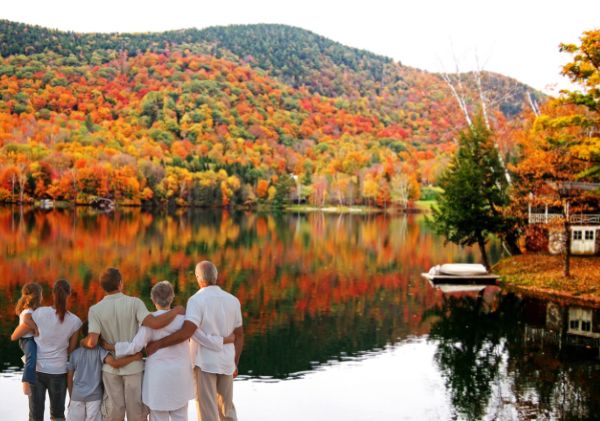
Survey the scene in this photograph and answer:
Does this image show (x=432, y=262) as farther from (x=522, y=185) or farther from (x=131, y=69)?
(x=131, y=69)

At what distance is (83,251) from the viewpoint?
1359 inches

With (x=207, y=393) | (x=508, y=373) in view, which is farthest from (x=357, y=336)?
(x=207, y=393)

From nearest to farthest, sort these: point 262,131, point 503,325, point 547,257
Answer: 1. point 503,325
2. point 547,257
3. point 262,131

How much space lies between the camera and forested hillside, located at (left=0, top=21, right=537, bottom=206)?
105125mm

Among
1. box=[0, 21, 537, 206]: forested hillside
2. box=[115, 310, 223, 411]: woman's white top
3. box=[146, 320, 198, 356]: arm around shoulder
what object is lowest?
box=[115, 310, 223, 411]: woman's white top

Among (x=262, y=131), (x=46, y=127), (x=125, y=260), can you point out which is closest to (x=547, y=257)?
(x=125, y=260)

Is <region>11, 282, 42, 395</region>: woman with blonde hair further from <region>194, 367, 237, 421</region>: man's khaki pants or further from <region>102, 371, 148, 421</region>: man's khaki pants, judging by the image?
<region>194, 367, 237, 421</region>: man's khaki pants

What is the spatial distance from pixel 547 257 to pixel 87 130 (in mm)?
103640

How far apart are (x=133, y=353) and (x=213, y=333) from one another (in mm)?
825

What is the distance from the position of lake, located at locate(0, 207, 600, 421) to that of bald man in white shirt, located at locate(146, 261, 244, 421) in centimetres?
354

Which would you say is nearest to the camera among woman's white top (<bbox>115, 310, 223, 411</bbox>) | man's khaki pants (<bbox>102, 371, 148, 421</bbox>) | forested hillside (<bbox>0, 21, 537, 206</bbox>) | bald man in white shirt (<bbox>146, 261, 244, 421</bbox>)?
woman's white top (<bbox>115, 310, 223, 411</bbox>)

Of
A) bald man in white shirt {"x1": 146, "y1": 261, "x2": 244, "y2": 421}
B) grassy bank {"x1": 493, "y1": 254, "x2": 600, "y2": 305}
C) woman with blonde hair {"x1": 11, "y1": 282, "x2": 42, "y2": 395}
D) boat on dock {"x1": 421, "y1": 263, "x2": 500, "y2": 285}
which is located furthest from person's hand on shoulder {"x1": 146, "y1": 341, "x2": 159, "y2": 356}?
boat on dock {"x1": 421, "y1": 263, "x2": 500, "y2": 285}

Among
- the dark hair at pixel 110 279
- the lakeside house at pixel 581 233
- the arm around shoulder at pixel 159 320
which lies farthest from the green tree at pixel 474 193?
the dark hair at pixel 110 279

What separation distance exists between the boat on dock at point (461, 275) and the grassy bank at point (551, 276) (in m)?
0.66
